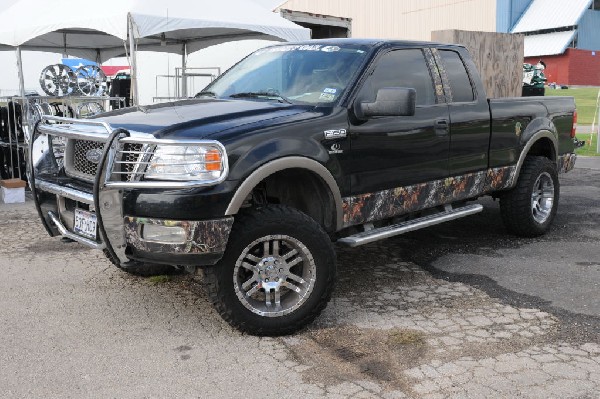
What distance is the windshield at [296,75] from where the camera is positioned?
4.94 m

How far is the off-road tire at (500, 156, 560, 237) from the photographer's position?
659 cm

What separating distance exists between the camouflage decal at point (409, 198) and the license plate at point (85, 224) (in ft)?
5.43

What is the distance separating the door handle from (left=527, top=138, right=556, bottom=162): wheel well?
5.94ft

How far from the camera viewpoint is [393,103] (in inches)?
179

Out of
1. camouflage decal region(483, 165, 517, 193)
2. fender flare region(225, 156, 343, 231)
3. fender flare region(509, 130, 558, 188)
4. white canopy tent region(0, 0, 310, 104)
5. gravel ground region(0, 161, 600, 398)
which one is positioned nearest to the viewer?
gravel ground region(0, 161, 600, 398)

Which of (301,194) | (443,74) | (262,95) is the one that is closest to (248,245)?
(301,194)

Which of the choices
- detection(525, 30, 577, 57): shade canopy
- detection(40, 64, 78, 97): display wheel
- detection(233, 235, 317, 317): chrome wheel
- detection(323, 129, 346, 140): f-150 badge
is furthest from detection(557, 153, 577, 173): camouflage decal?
detection(525, 30, 577, 57): shade canopy

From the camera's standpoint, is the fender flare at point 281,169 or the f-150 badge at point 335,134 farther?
the f-150 badge at point 335,134

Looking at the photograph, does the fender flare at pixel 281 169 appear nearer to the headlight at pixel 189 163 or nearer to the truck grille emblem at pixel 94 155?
the headlight at pixel 189 163

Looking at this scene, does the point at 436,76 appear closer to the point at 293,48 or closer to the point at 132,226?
the point at 293,48

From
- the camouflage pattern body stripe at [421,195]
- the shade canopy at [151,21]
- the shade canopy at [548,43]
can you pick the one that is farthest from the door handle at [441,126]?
the shade canopy at [548,43]

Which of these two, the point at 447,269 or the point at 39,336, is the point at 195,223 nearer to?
the point at 39,336

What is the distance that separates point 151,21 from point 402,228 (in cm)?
684

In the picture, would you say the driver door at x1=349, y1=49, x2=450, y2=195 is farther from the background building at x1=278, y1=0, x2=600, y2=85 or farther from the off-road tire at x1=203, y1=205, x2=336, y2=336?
the background building at x1=278, y1=0, x2=600, y2=85
